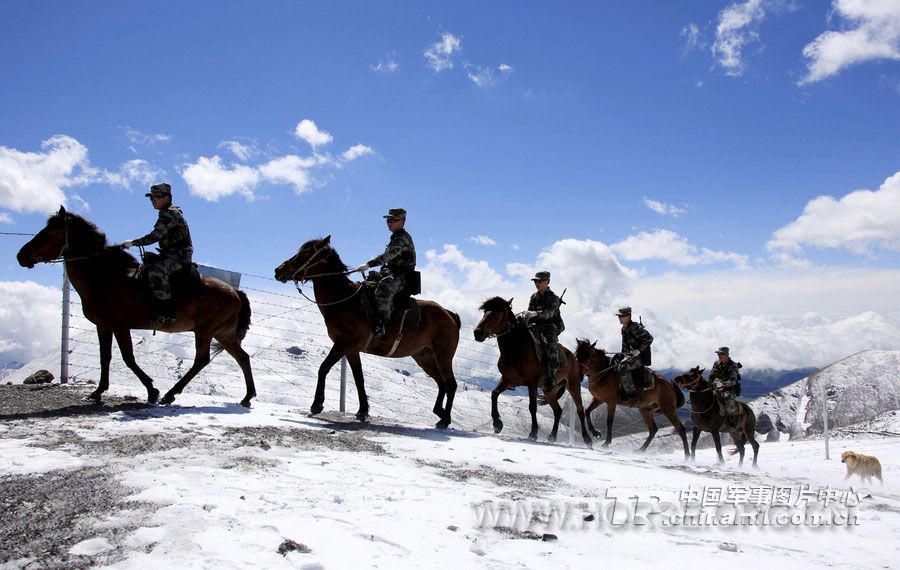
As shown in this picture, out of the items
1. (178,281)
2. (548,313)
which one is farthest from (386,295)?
(548,313)

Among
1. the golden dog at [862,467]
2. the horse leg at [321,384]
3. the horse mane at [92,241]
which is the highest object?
the horse mane at [92,241]

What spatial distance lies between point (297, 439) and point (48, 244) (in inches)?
193

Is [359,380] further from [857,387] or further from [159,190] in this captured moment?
[857,387]

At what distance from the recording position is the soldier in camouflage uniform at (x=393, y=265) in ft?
30.6

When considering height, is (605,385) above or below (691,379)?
below

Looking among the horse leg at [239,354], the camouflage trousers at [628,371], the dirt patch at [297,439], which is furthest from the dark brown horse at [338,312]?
the camouflage trousers at [628,371]

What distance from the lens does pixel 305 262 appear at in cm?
938

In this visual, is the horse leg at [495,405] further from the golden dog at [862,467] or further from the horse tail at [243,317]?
the golden dog at [862,467]

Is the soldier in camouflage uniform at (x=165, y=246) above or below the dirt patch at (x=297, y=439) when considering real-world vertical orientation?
above

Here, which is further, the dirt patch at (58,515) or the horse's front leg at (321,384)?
the horse's front leg at (321,384)

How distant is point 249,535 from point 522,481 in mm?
3026

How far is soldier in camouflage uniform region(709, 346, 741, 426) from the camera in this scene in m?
14.6

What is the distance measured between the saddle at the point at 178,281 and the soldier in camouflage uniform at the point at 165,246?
0.07 m

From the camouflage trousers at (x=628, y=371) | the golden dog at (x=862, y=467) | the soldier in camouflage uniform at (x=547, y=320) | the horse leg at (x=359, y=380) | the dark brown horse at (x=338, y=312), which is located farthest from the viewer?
the camouflage trousers at (x=628, y=371)
